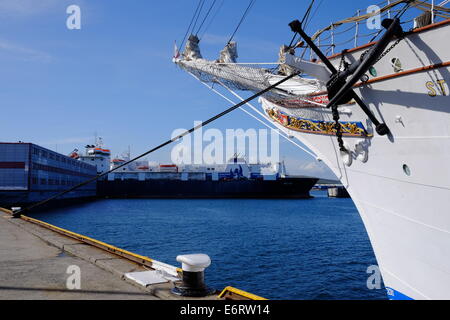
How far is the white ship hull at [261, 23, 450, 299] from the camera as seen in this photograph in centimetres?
662

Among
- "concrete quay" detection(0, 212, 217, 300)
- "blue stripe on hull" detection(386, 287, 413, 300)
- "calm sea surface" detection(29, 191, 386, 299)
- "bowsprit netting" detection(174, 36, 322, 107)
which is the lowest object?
"calm sea surface" detection(29, 191, 386, 299)

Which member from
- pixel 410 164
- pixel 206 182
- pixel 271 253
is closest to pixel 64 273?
pixel 410 164

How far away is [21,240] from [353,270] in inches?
540

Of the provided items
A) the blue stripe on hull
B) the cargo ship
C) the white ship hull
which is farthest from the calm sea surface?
the cargo ship

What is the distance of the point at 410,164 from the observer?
7.27m

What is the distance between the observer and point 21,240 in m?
11.5

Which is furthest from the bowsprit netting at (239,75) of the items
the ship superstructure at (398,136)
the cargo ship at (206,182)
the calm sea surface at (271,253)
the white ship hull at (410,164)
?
the cargo ship at (206,182)

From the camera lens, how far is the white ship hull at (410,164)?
662cm

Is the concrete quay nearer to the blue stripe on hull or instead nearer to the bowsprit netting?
the blue stripe on hull

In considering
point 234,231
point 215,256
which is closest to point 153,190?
point 234,231

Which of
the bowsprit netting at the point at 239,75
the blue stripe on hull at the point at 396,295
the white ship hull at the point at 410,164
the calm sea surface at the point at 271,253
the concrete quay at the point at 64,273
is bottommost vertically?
the calm sea surface at the point at 271,253

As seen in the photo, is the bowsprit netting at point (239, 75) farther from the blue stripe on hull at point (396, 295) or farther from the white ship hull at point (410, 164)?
the blue stripe on hull at point (396, 295)

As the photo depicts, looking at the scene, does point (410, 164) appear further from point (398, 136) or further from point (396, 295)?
point (396, 295)
